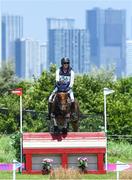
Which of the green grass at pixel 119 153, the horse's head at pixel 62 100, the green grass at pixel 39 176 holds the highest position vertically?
the horse's head at pixel 62 100

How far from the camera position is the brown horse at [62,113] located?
828 inches

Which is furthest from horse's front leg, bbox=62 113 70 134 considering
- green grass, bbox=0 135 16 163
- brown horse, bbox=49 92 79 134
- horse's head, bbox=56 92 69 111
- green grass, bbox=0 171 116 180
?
green grass, bbox=0 135 16 163

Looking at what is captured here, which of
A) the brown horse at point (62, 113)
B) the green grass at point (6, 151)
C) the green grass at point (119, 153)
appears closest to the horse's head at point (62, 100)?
the brown horse at point (62, 113)

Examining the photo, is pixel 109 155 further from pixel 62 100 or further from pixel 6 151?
pixel 62 100

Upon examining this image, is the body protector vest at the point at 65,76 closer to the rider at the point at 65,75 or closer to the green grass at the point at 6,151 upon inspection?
the rider at the point at 65,75

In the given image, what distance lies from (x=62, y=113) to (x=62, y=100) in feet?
1.27

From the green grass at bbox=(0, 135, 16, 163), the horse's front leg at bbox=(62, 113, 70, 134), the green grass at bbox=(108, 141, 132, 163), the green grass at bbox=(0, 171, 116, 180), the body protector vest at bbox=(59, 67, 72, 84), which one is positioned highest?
A: the body protector vest at bbox=(59, 67, 72, 84)

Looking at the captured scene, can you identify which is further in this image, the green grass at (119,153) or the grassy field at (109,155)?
the green grass at (119,153)

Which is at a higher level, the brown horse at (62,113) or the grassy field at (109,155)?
the brown horse at (62,113)

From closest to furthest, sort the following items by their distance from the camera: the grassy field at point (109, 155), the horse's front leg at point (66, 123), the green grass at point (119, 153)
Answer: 1. the grassy field at point (109, 155)
2. the horse's front leg at point (66, 123)
3. the green grass at point (119, 153)

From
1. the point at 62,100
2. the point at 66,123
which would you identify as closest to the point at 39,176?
the point at 66,123

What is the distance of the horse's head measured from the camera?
20984mm

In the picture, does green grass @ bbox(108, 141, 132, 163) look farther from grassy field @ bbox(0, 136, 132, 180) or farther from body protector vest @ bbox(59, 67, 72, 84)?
body protector vest @ bbox(59, 67, 72, 84)

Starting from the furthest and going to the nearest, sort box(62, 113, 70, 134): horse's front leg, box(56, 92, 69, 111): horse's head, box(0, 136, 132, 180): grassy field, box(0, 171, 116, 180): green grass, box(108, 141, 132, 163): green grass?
box(108, 141, 132, 163): green grass
box(62, 113, 70, 134): horse's front leg
box(56, 92, 69, 111): horse's head
box(0, 136, 132, 180): grassy field
box(0, 171, 116, 180): green grass
